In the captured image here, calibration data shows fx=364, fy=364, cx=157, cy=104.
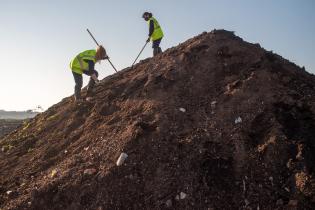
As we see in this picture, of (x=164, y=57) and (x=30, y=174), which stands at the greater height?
(x=164, y=57)

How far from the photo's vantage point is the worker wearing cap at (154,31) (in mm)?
10820

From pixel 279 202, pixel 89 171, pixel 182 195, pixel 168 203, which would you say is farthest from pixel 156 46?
pixel 279 202

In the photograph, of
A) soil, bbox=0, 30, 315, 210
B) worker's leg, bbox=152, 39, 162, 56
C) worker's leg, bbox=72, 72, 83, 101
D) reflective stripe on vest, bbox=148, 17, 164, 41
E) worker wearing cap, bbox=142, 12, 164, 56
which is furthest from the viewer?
worker's leg, bbox=152, 39, 162, 56

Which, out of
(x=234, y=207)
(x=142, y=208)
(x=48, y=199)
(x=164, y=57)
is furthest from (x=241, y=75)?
(x=48, y=199)

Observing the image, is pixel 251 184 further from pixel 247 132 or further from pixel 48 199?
pixel 48 199

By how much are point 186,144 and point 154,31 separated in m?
5.44

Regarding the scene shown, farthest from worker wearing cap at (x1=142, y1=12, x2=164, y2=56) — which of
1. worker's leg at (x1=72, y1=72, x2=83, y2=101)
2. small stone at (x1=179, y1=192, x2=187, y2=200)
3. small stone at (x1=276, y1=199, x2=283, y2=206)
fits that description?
small stone at (x1=276, y1=199, x2=283, y2=206)

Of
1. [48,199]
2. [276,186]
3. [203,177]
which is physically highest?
[48,199]

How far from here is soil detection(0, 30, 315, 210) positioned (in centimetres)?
561

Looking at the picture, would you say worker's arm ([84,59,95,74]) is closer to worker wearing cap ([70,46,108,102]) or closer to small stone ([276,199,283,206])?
worker wearing cap ([70,46,108,102])

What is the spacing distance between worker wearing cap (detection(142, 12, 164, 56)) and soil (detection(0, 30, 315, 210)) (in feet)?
7.41

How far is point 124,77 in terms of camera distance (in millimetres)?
9961

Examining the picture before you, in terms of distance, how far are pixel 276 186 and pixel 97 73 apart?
5529mm

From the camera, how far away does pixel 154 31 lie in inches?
429
